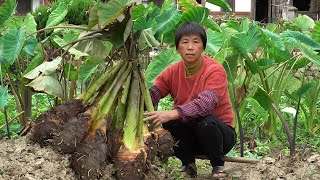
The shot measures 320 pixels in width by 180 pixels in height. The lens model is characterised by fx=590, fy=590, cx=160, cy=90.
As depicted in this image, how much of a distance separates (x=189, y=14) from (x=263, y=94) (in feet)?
2.25

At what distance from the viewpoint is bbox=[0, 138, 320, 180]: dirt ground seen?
2.54 m

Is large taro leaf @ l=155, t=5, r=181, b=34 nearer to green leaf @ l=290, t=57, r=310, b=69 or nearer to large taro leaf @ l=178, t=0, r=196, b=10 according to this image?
large taro leaf @ l=178, t=0, r=196, b=10

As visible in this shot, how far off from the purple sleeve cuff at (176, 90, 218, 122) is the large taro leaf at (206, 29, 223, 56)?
35.8 inches

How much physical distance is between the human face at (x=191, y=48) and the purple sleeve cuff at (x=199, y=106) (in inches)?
7.8

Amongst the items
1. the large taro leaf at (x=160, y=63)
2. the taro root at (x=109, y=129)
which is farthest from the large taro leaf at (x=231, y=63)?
the taro root at (x=109, y=129)

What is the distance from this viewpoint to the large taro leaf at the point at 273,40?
3.74m

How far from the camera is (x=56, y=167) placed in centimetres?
262

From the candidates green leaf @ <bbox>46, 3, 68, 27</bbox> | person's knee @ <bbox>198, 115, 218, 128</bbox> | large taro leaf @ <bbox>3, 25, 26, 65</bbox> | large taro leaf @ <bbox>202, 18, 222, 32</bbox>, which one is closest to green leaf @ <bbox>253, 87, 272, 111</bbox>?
person's knee @ <bbox>198, 115, 218, 128</bbox>

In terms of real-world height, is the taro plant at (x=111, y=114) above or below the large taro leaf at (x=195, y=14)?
below

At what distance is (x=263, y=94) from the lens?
3.52 m

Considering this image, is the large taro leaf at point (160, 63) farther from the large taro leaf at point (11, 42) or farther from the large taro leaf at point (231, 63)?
the large taro leaf at point (11, 42)

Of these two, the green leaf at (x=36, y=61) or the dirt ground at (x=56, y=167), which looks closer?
the dirt ground at (x=56, y=167)

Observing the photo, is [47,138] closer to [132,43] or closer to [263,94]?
[132,43]

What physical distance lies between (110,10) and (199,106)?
2.14ft
